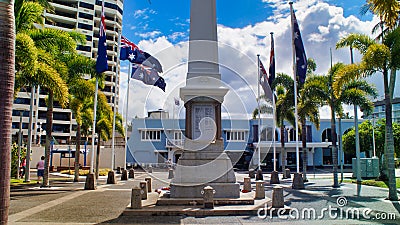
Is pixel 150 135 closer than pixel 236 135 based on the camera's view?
No

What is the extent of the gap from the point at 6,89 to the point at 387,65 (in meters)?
15.2

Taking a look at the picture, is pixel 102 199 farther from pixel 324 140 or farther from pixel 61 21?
pixel 61 21

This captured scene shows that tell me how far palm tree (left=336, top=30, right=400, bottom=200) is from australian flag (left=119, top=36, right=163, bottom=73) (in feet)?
41.9

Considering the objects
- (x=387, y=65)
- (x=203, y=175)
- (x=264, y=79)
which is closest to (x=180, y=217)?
(x=203, y=175)

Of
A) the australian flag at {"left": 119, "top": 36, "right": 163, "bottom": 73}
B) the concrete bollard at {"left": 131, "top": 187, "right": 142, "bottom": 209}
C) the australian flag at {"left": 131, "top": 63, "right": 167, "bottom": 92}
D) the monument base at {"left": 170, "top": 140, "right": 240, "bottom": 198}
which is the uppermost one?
the australian flag at {"left": 119, "top": 36, "right": 163, "bottom": 73}

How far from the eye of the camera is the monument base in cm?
1326

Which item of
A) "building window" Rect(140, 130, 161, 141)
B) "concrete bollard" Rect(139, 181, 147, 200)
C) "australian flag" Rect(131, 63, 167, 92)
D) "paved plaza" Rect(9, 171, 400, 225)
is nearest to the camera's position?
"paved plaza" Rect(9, 171, 400, 225)

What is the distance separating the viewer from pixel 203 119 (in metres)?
14.4

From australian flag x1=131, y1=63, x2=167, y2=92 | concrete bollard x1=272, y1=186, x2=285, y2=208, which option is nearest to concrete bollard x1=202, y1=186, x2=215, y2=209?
concrete bollard x1=272, y1=186, x2=285, y2=208

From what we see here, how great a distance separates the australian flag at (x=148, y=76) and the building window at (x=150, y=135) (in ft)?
86.5

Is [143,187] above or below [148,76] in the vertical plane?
below

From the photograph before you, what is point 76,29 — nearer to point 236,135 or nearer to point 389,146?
point 236,135

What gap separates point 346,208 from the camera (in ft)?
42.7

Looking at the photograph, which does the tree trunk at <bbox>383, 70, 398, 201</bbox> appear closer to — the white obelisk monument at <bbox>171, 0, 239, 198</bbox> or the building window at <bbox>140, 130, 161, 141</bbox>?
the white obelisk monument at <bbox>171, 0, 239, 198</bbox>
